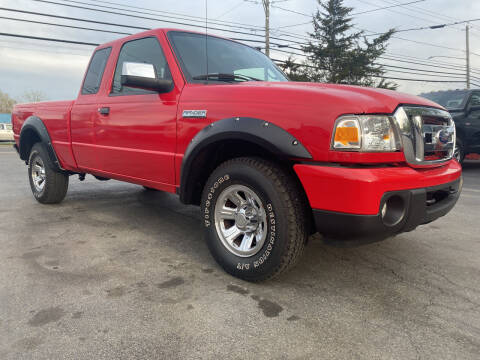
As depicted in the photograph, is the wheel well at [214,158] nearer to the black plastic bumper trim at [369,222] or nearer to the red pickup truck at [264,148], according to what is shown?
the red pickup truck at [264,148]

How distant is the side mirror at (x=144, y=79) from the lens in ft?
9.27

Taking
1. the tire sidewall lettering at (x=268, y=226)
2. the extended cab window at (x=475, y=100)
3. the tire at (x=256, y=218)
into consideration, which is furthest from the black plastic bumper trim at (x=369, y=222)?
the extended cab window at (x=475, y=100)

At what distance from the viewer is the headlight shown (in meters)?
2.03

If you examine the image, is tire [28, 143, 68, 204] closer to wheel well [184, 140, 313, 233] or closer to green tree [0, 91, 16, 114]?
wheel well [184, 140, 313, 233]

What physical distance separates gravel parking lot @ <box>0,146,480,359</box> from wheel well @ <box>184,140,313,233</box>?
0.56 metres

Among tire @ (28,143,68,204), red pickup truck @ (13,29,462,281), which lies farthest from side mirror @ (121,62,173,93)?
tire @ (28,143,68,204)

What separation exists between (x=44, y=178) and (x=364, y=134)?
170 inches

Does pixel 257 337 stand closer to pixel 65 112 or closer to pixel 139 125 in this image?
pixel 139 125

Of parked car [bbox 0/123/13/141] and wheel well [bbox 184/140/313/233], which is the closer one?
wheel well [bbox 184/140/313/233]

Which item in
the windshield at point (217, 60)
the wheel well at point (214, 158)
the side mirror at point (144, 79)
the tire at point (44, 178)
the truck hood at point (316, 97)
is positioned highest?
the windshield at point (217, 60)

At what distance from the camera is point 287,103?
2.26 meters

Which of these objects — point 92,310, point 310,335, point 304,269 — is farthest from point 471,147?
point 92,310

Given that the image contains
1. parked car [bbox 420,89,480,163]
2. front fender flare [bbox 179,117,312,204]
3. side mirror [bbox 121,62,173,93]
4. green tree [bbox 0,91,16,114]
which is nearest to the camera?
front fender flare [bbox 179,117,312,204]

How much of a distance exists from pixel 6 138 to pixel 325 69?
68.3 feet
